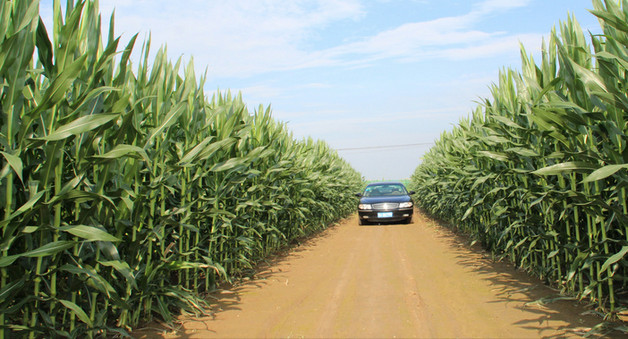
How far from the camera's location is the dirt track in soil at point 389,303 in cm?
404

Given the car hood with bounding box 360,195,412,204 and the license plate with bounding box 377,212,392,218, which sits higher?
the car hood with bounding box 360,195,412,204

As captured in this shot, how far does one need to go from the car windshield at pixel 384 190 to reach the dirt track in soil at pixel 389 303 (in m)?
7.14

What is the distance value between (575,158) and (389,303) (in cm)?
257

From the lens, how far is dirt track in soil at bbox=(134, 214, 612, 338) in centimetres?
404

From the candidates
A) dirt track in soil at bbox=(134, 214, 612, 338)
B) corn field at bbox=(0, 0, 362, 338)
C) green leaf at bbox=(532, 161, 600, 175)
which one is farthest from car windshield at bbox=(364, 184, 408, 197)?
green leaf at bbox=(532, 161, 600, 175)

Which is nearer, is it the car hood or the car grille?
the car grille

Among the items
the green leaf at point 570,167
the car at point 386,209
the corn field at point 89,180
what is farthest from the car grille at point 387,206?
the green leaf at point 570,167

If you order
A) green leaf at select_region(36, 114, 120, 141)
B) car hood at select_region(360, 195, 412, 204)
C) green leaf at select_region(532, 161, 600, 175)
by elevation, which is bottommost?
car hood at select_region(360, 195, 412, 204)

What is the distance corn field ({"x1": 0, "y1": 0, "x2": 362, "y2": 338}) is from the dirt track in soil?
2.30ft

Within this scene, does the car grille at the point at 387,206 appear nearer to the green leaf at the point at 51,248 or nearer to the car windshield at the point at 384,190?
the car windshield at the point at 384,190

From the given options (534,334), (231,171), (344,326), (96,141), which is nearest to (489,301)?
(534,334)

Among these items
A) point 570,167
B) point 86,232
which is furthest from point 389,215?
point 86,232

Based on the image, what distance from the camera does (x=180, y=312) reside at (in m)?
4.57

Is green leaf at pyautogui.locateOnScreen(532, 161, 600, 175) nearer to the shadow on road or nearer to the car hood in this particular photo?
the shadow on road
